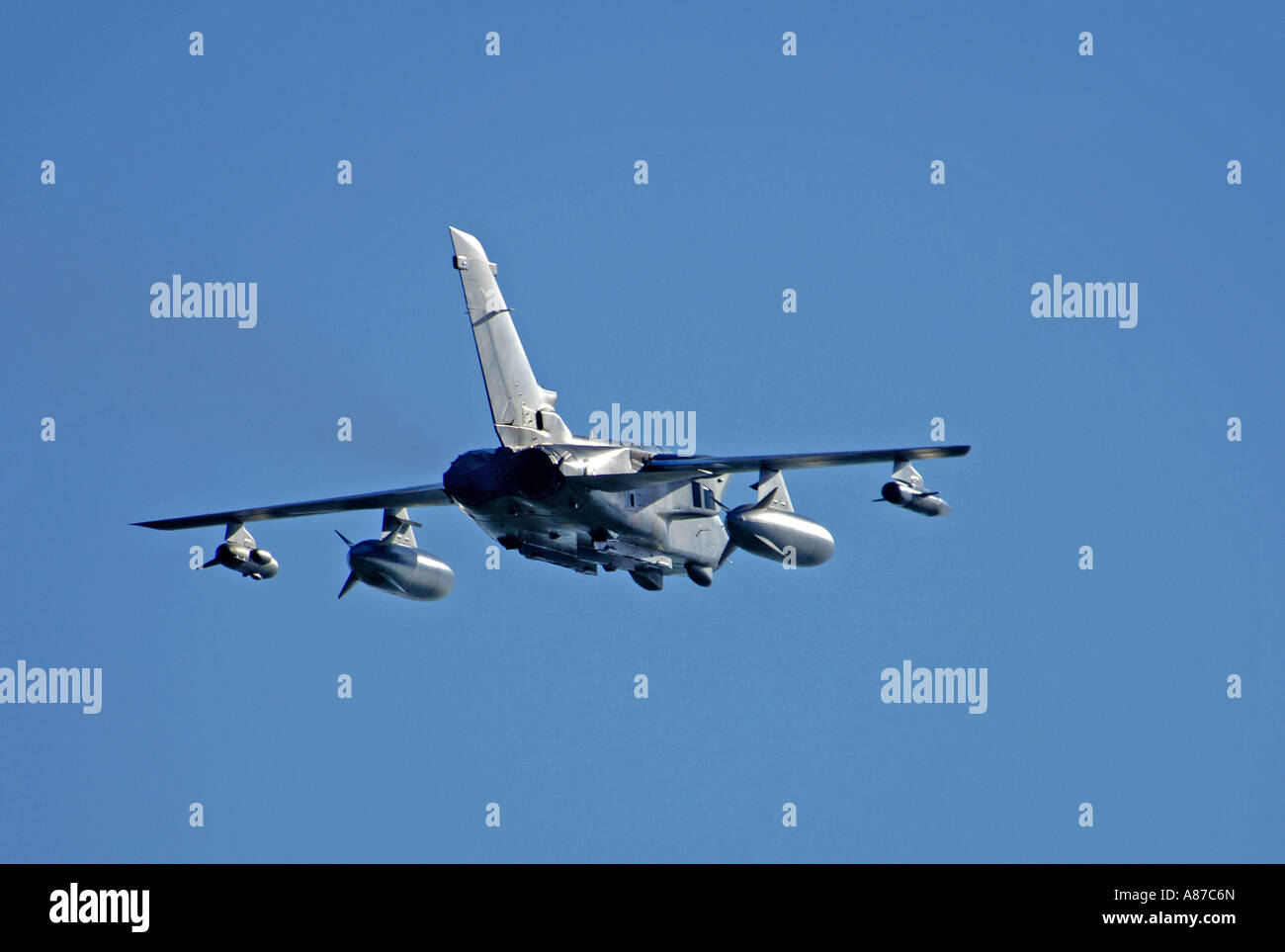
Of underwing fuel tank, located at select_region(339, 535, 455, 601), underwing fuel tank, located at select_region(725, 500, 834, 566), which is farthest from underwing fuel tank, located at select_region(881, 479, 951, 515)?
underwing fuel tank, located at select_region(339, 535, 455, 601)

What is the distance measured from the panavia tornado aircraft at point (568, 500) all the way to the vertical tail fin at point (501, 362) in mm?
19

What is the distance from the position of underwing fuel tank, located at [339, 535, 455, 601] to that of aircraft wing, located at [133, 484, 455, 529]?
35.1 inches

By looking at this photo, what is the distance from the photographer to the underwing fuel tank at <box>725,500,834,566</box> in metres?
38.1

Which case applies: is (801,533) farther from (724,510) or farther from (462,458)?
(462,458)

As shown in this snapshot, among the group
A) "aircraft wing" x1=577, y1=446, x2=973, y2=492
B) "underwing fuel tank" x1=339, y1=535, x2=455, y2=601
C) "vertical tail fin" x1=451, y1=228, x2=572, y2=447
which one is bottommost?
"underwing fuel tank" x1=339, y1=535, x2=455, y2=601

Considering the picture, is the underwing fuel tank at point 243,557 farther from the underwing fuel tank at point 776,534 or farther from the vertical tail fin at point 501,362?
the underwing fuel tank at point 776,534

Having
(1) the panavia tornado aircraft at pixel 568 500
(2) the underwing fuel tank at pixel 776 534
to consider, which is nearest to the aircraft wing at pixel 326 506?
(1) the panavia tornado aircraft at pixel 568 500

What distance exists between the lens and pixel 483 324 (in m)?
37.5

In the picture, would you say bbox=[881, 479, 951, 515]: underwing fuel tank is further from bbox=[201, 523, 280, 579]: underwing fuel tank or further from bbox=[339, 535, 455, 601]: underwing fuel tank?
bbox=[201, 523, 280, 579]: underwing fuel tank

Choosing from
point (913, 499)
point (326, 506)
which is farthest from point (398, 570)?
point (913, 499)

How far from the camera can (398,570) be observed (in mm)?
40375

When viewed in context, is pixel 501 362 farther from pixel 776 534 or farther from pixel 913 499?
pixel 913 499

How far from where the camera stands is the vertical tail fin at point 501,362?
122 feet
